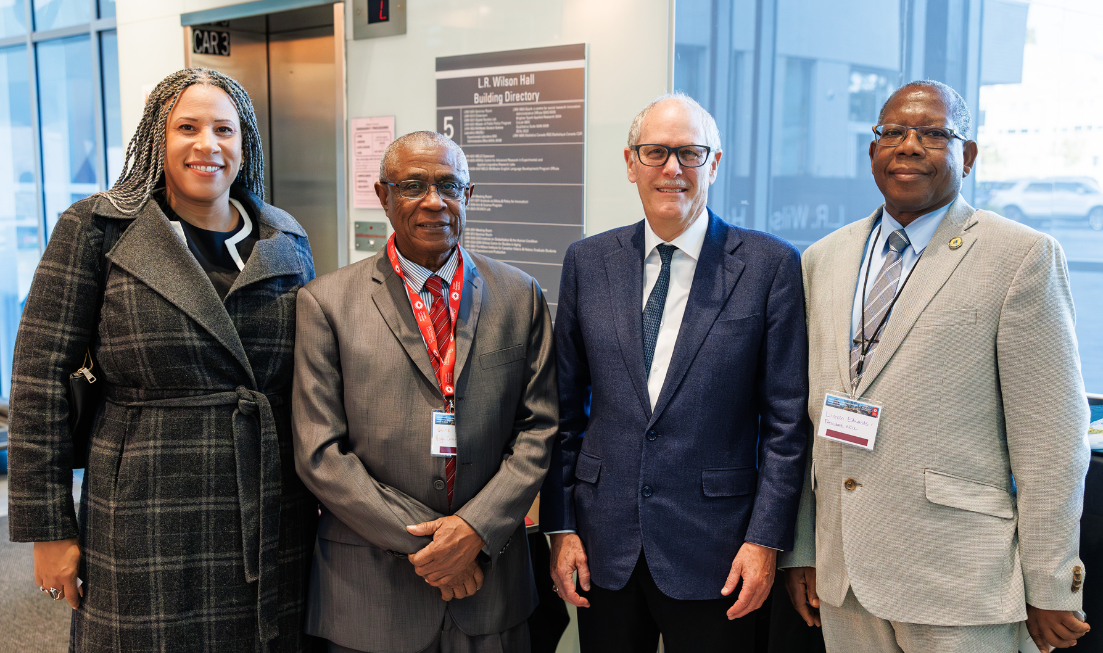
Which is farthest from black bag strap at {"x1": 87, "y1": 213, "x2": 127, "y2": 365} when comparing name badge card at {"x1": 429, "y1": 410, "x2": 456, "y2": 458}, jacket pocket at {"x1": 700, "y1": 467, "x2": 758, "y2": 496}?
jacket pocket at {"x1": 700, "y1": 467, "x2": 758, "y2": 496}

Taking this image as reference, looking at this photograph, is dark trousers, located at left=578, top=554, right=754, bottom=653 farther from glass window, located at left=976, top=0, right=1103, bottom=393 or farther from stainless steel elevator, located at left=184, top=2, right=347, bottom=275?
stainless steel elevator, located at left=184, top=2, right=347, bottom=275

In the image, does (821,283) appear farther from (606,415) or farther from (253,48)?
(253,48)

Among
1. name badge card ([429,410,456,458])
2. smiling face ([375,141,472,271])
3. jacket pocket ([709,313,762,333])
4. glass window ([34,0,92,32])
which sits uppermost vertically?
glass window ([34,0,92,32])

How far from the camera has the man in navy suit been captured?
1844 mm

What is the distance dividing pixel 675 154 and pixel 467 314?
637 millimetres

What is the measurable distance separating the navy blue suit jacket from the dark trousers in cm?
5

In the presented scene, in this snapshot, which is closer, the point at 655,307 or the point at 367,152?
the point at 655,307

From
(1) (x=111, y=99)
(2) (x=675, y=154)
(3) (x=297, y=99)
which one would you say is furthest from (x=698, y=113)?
(1) (x=111, y=99)

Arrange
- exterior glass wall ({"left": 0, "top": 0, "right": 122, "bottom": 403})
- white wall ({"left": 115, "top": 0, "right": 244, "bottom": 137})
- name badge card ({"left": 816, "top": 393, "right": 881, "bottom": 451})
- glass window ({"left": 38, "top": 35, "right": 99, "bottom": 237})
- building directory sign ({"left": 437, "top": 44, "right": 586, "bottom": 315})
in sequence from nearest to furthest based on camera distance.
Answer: name badge card ({"left": 816, "top": 393, "right": 881, "bottom": 451})
building directory sign ({"left": 437, "top": 44, "right": 586, "bottom": 315})
white wall ({"left": 115, "top": 0, "right": 244, "bottom": 137})
exterior glass wall ({"left": 0, "top": 0, "right": 122, "bottom": 403})
glass window ({"left": 38, "top": 35, "right": 99, "bottom": 237})

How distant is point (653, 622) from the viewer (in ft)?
6.50

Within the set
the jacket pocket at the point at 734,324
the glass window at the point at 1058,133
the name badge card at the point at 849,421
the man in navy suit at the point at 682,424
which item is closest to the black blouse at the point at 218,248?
the man in navy suit at the point at 682,424

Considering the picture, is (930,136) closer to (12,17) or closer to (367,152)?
(367,152)

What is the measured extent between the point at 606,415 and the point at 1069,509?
99cm

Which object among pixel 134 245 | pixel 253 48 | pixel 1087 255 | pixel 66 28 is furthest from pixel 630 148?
pixel 66 28
